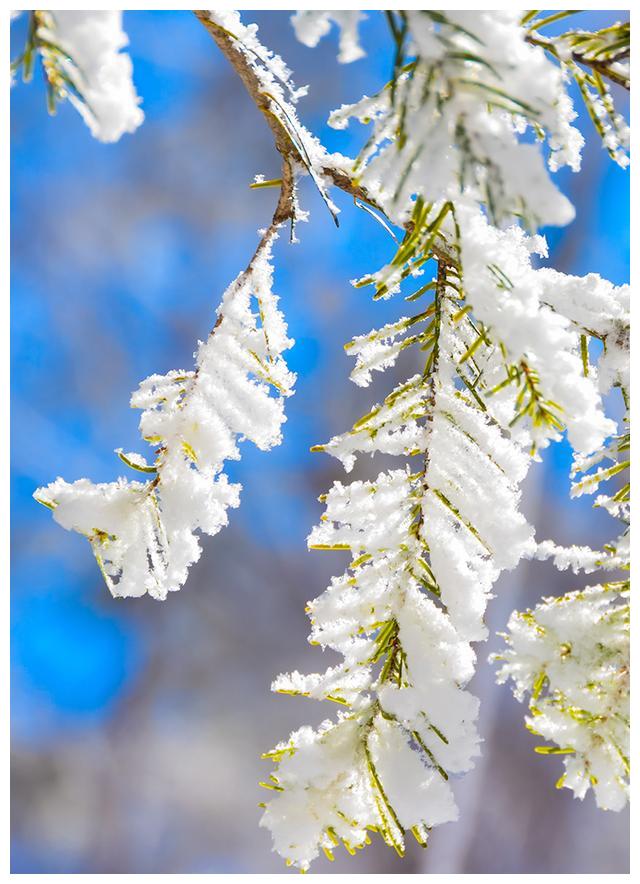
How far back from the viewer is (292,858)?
0.96 ft

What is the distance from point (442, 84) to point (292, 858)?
31cm

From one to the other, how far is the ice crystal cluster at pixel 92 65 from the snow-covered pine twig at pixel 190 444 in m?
0.15

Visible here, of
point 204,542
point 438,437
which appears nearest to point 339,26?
point 438,437

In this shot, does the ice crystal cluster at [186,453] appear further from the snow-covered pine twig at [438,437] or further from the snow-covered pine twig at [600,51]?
the snow-covered pine twig at [600,51]

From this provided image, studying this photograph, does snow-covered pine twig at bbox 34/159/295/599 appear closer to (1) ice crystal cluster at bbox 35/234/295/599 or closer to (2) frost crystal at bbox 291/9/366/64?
(1) ice crystal cluster at bbox 35/234/295/599

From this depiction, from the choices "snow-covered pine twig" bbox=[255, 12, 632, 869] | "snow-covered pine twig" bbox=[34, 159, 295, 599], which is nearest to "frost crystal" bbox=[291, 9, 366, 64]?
"snow-covered pine twig" bbox=[255, 12, 632, 869]

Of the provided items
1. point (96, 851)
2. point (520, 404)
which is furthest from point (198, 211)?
point (520, 404)

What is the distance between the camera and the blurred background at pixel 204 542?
2.48 meters

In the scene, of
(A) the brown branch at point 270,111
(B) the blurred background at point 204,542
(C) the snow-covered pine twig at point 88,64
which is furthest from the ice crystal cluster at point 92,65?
(B) the blurred background at point 204,542

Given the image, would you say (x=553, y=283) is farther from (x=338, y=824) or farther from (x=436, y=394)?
(x=338, y=824)

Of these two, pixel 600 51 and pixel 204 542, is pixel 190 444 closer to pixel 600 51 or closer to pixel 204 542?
pixel 600 51

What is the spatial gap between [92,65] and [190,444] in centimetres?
19

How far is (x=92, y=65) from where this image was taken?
22 cm

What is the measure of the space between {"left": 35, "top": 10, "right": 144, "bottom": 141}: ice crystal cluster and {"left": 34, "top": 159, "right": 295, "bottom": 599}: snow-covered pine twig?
147mm
